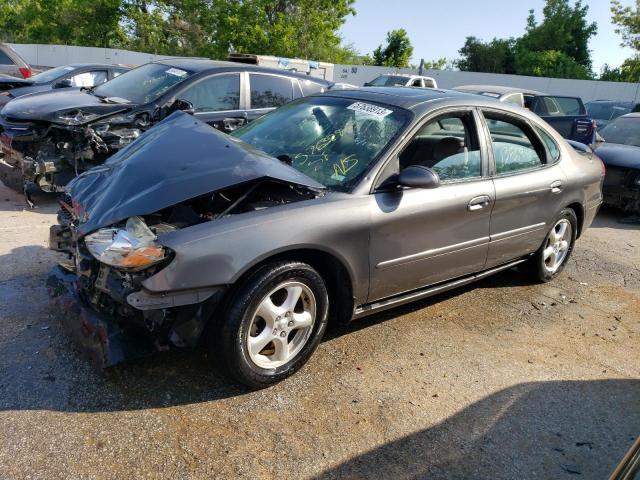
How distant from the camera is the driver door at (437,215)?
10.9 feet

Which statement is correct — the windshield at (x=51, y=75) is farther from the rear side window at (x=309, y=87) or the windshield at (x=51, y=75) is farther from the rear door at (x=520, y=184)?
the rear door at (x=520, y=184)

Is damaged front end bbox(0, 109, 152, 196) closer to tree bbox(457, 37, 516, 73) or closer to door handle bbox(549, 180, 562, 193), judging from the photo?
door handle bbox(549, 180, 562, 193)

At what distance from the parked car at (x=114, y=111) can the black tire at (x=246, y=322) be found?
333cm

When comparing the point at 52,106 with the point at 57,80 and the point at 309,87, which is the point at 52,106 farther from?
the point at 57,80

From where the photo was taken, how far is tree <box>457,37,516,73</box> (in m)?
47.3

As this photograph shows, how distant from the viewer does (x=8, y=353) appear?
312cm

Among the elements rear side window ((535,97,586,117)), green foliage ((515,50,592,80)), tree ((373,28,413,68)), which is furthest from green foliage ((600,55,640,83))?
rear side window ((535,97,586,117))

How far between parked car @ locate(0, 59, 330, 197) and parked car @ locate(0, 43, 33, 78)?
5641 mm

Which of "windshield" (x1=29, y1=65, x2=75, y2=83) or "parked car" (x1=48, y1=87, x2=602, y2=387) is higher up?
"windshield" (x1=29, y1=65, x2=75, y2=83)

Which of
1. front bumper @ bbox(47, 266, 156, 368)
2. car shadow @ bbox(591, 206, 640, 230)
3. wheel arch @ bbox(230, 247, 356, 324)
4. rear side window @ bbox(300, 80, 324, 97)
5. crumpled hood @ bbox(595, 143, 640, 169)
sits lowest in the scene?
car shadow @ bbox(591, 206, 640, 230)

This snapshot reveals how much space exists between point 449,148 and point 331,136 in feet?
2.93

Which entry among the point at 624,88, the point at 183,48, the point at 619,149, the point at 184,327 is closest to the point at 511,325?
the point at 184,327

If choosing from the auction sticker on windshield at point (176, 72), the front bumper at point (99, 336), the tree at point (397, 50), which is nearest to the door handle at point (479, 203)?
the front bumper at point (99, 336)

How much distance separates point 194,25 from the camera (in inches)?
1448
